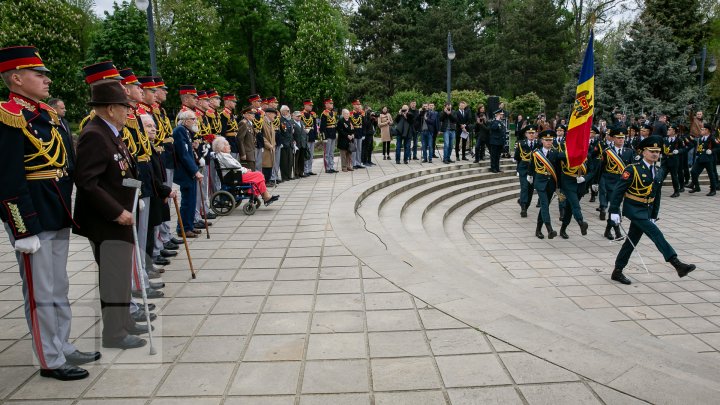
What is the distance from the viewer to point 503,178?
53.8 feet

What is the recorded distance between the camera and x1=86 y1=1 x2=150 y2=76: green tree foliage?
3078 centimetres

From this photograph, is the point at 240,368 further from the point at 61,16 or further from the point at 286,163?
the point at 61,16

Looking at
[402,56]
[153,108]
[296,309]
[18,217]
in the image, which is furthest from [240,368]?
[402,56]

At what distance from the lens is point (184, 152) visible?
7.62 meters

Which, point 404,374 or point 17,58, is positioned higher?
point 17,58

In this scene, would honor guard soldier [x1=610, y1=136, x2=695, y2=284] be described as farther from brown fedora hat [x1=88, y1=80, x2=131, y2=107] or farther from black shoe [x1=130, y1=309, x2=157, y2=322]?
brown fedora hat [x1=88, y1=80, x2=131, y2=107]

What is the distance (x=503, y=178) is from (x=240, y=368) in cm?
1397

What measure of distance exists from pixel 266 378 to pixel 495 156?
543 inches

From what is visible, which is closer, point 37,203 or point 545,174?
point 37,203

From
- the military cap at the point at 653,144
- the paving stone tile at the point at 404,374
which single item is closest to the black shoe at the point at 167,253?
the paving stone tile at the point at 404,374

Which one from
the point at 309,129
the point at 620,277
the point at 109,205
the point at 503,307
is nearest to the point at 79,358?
the point at 109,205

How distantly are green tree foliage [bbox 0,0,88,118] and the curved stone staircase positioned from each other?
28821 mm

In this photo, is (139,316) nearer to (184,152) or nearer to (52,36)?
(184,152)

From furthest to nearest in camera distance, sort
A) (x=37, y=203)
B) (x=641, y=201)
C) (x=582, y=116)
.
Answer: (x=582, y=116) → (x=641, y=201) → (x=37, y=203)
